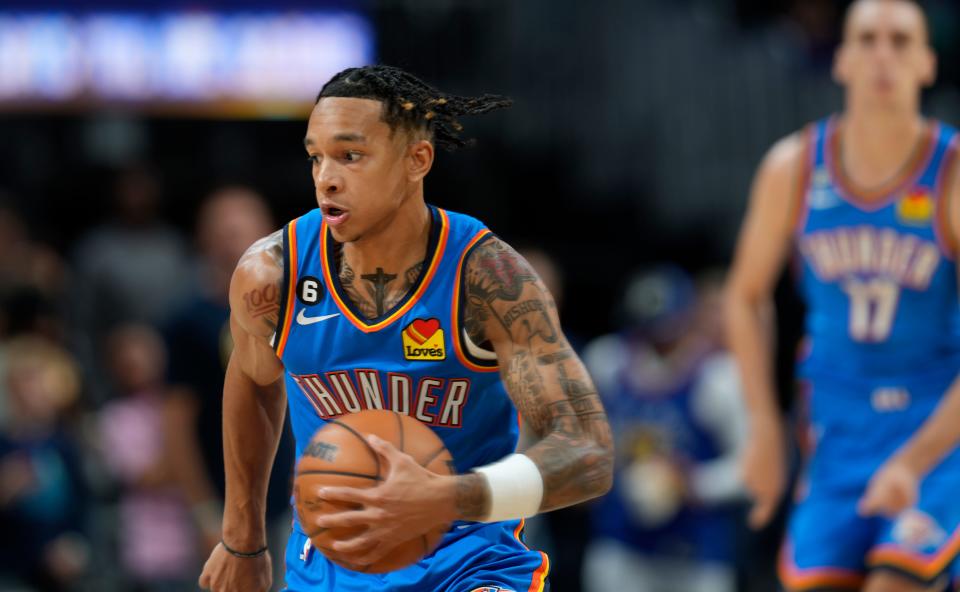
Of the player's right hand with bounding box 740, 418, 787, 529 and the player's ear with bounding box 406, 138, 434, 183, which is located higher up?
the player's ear with bounding box 406, 138, 434, 183

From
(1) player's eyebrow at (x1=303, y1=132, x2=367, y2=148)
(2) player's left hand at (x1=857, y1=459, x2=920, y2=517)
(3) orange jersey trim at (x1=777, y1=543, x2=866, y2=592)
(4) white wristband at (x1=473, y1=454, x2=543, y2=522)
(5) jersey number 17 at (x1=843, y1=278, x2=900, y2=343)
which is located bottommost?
(3) orange jersey trim at (x1=777, y1=543, x2=866, y2=592)

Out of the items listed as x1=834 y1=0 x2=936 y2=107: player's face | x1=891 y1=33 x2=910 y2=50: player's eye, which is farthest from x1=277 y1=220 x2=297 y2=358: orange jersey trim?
x1=891 y1=33 x2=910 y2=50: player's eye

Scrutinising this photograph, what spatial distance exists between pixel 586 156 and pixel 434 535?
8764 mm

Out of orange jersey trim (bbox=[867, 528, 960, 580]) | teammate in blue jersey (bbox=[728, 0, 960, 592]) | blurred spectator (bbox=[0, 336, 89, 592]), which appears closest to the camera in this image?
orange jersey trim (bbox=[867, 528, 960, 580])

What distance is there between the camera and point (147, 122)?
1201 centimetres

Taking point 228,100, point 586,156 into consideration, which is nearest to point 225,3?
point 228,100

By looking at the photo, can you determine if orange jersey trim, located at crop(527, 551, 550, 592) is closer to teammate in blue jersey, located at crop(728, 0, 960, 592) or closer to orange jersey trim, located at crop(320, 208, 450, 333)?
orange jersey trim, located at crop(320, 208, 450, 333)

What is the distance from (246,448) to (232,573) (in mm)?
362

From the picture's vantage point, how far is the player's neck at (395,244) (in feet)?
14.8

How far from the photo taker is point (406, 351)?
174 inches

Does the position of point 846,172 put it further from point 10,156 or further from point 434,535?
point 10,156

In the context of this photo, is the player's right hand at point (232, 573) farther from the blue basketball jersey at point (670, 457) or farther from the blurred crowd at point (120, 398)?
the blue basketball jersey at point (670, 457)

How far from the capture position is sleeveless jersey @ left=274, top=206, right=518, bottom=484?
4.42 m

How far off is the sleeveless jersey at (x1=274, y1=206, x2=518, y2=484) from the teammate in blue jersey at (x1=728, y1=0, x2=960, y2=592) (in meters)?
1.96
